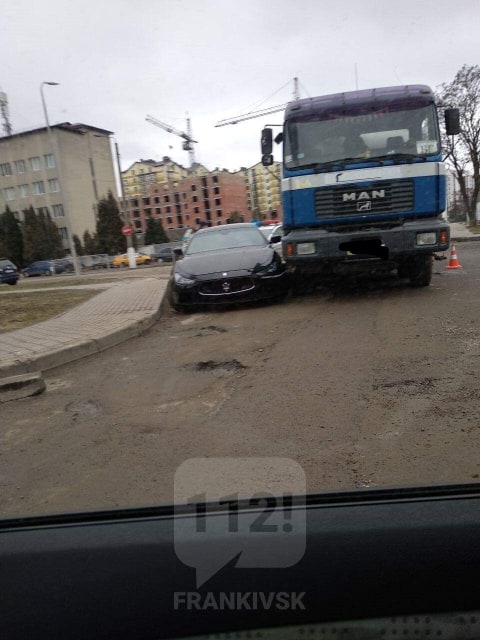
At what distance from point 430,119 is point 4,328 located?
Answer: 286 inches

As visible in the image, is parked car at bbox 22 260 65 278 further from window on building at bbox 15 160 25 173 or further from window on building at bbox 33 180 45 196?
window on building at bbox 15 160 25 173

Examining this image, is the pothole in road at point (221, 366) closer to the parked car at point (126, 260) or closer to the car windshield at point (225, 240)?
the car windshield at point (225, 240)

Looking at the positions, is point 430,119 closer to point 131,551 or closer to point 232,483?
point 232,483

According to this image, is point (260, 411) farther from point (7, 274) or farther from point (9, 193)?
point (9, 193)

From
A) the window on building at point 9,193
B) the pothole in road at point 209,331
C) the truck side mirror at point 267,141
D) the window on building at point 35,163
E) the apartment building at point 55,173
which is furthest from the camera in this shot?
the window on building at point 9,193

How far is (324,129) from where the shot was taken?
8.32m

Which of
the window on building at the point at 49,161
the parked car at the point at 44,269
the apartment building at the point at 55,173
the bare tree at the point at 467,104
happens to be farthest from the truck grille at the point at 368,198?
the window on building at the point at 49,161

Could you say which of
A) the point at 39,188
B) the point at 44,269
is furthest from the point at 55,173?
the point at 44,269

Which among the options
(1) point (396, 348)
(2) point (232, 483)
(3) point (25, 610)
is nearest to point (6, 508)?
(2) point (232, 483)

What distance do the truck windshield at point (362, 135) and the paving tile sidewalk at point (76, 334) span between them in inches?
138

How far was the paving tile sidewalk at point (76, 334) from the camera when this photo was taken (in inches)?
224

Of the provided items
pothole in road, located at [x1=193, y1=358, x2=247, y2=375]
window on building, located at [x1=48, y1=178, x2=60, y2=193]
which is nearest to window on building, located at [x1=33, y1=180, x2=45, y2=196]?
window on building, located at [x1=48, y1=178, x2=60, y2=193]

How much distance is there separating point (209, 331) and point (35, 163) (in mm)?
74514

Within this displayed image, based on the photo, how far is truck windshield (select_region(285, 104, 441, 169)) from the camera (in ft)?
26.5
